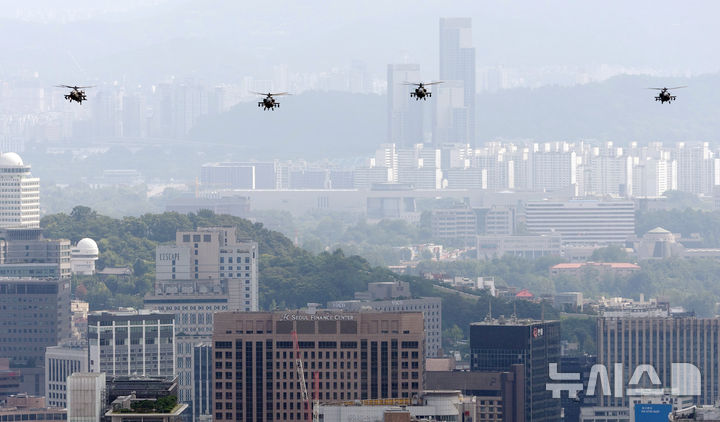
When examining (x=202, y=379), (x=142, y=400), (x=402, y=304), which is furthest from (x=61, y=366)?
(x=142, y=400)

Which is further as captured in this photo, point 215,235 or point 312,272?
point 312,272

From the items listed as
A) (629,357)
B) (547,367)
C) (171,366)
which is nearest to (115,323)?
(171,366)

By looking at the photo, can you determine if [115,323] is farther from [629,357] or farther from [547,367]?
[629,357]

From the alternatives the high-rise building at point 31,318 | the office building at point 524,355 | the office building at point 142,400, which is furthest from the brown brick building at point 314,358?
the high-rise building at point 31,318

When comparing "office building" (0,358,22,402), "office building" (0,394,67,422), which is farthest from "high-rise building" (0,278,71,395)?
"office building" (0,394,67,422)

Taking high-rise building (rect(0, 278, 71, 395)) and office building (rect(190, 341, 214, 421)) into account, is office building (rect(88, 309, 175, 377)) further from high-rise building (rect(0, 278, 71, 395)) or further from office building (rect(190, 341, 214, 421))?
high-rise building (rect(0, 278, 71, 395))

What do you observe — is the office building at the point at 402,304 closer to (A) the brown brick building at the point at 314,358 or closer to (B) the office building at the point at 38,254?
(B) the office building at the point at 38,254

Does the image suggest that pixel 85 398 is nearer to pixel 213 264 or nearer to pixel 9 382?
pixel 9 382
